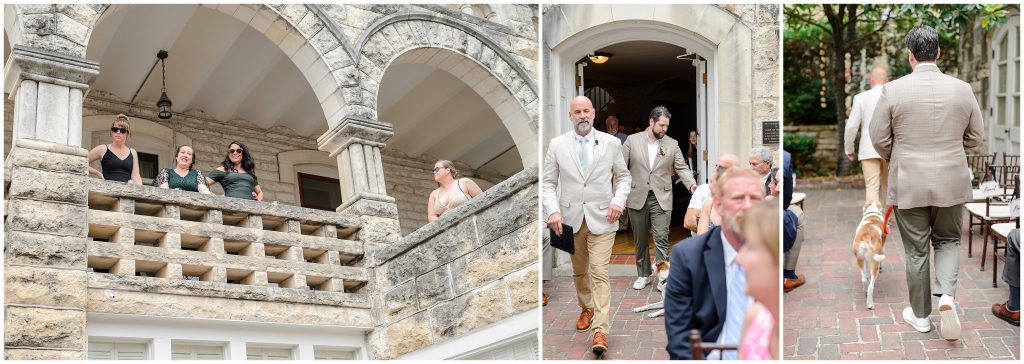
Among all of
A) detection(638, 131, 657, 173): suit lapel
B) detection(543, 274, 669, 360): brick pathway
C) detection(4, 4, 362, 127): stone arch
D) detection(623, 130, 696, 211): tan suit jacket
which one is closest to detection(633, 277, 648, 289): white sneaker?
detection(543, 274, 669, 360): brick pathway

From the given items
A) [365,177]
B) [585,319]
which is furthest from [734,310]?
[365,177]

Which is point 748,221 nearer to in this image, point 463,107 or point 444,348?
point 444,348

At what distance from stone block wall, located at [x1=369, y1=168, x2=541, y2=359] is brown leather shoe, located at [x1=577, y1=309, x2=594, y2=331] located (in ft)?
2.72

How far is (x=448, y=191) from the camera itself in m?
7.85

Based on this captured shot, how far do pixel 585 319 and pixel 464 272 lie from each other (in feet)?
5.51

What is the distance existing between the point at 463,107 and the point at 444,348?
5.57m

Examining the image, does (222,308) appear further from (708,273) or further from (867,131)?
(867,131)

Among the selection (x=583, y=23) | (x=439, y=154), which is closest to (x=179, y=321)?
(x=583, y=23)

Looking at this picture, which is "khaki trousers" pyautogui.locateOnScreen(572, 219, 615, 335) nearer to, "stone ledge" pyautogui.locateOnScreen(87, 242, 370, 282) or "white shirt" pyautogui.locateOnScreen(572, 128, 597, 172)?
"white shirt" pyautogui.locateOnScreen(572, 128, 597, 172)

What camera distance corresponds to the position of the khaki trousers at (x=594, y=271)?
5055 mm

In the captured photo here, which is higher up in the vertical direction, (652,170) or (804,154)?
(652,170)

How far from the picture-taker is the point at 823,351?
548 cm

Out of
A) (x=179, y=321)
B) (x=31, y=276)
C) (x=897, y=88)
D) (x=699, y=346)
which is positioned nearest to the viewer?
(x=699, y=346)

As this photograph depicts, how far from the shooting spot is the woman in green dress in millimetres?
8023
